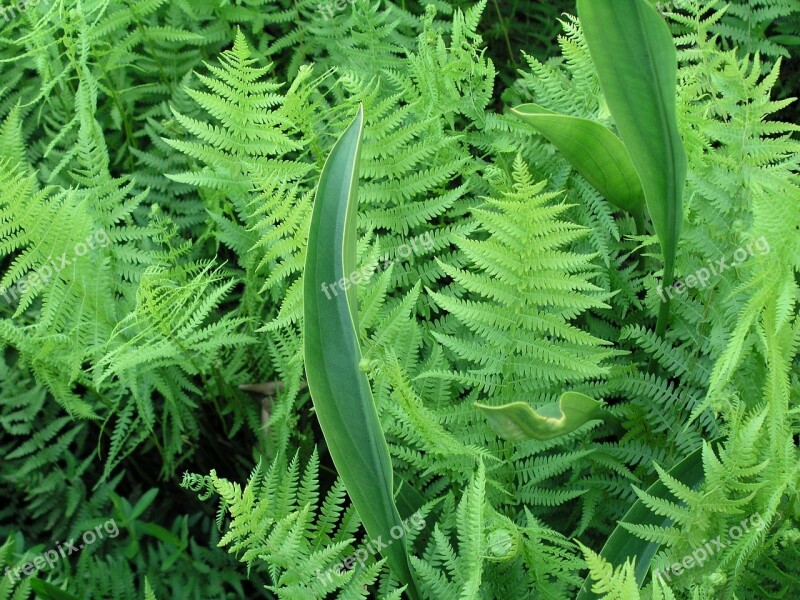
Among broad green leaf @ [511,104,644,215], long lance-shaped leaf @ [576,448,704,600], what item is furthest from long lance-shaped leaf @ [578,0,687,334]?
long lance-shaped leaf @ [576,448,704,600]

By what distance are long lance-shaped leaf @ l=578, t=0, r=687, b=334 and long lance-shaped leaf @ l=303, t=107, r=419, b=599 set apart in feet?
0.95

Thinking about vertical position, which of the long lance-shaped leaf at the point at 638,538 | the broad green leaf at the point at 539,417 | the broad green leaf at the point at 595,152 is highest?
the broad green leaf at the point at 595,152

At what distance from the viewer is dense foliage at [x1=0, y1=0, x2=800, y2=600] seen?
88 centimetres

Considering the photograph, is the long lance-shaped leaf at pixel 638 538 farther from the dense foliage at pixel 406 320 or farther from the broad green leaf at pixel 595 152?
the broad green leaf at pixel 595 152

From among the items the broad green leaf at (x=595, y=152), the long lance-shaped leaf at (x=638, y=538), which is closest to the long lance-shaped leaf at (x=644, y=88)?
the broad green leaf at (x=595, y=152)

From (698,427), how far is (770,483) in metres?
0.22

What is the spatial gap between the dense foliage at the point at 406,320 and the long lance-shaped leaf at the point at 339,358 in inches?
1.5

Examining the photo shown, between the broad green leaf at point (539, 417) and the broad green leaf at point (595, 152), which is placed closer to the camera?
the broad green leaf at point (539, 417)

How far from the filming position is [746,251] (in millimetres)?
1005

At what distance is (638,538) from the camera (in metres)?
0.91

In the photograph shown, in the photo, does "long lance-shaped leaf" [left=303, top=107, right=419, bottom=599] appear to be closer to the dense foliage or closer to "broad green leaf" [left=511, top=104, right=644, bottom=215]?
the dense foliage

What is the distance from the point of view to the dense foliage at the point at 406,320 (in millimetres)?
883

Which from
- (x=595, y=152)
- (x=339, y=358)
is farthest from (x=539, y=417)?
(x=595, y=152)

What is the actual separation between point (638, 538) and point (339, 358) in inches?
15.4
